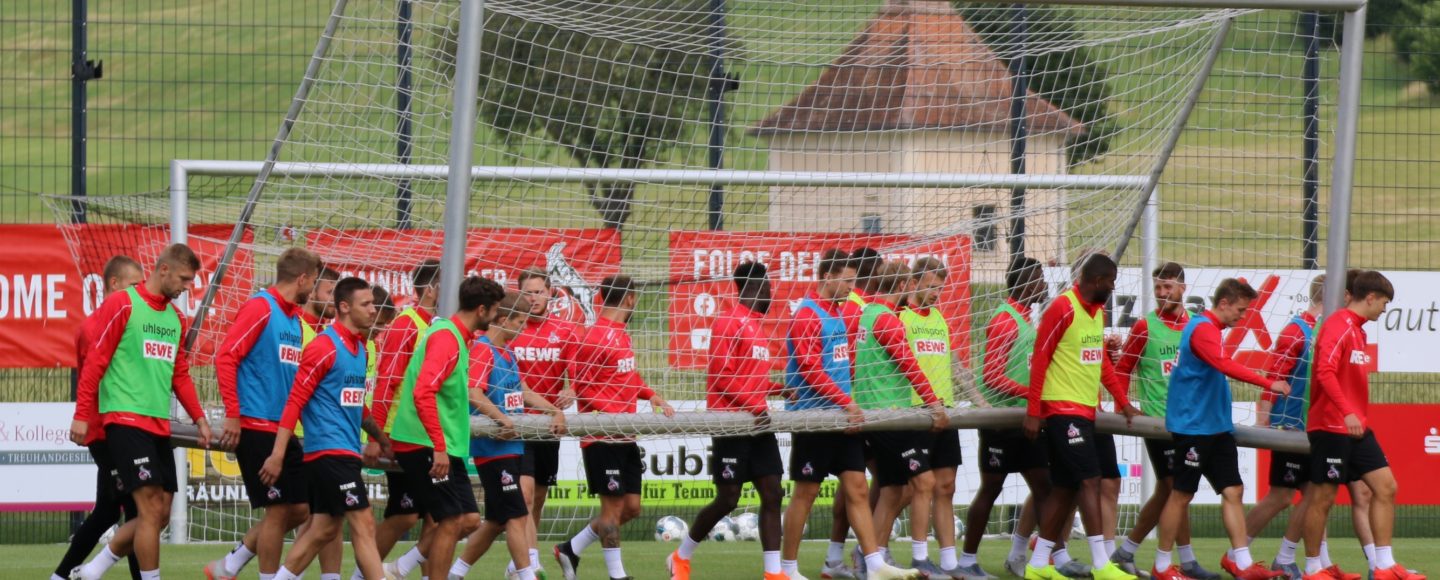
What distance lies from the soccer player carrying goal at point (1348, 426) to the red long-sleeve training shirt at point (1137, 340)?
41.2 inches

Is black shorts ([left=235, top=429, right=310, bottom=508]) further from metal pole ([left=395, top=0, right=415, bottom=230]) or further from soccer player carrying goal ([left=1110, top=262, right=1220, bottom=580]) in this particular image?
soccer player carrying goal ([left=1110, top=262, right=1220, bottom=580])

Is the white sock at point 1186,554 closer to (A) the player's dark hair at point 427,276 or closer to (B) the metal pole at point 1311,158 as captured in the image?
(B) the metal pole at point 1311,158

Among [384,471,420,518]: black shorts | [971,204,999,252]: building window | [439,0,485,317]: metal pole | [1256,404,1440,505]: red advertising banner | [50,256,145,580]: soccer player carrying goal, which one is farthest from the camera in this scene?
[1256,404,1440,505]: red advertising banner

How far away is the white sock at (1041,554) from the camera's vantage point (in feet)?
31.6

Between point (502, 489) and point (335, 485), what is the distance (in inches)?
38.1

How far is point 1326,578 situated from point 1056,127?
3.06m

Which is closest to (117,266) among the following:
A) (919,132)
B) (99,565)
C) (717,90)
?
(99,565)

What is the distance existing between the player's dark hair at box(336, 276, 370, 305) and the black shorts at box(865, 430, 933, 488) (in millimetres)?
3120

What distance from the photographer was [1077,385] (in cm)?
930

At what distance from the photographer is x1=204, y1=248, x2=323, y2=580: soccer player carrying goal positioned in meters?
8.09

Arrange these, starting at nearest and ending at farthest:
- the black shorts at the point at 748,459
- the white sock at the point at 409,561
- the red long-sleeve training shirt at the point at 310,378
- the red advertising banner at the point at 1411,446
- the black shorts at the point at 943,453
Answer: the red long-sleeve training shirt at the point at 310,378
the white sock at the point at 409,561
the black shorts at the point at 748,459
the black shorts at the point at 943,453
the red advertising banner at the point at 1411,446

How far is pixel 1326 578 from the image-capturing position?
948 cm

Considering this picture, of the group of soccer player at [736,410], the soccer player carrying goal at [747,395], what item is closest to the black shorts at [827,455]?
the group of soccer player at [736,410]

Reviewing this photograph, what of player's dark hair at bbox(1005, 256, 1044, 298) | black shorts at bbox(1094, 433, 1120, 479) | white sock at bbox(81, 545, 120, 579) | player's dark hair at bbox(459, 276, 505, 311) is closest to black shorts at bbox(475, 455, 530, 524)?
player's dark hair at bbox(459, 276, 505, 311)
